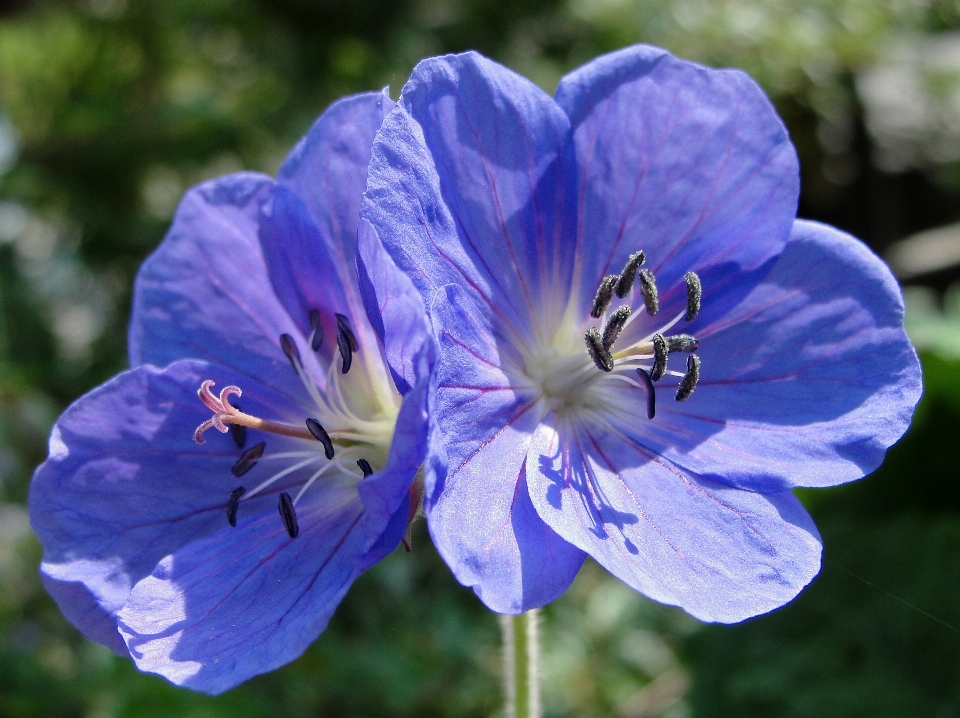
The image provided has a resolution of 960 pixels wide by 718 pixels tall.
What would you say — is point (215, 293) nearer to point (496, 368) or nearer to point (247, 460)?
point (247, 460)

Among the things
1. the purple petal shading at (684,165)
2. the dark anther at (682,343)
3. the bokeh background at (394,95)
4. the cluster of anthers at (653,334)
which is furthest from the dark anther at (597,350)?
the bokeh background at (394,95)

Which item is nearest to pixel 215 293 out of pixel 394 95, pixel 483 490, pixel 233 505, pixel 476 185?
pixel 233 505

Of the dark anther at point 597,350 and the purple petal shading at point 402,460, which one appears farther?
the dark anther at point 597,350

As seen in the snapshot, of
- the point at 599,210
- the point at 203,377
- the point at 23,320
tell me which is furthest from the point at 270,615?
the point at 23,320

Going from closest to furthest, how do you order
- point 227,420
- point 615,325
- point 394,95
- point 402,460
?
1. point 402,460
2. point 227,420
3. point 615,325
4. point 394,95

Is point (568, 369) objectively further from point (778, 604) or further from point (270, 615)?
point (270, 615)

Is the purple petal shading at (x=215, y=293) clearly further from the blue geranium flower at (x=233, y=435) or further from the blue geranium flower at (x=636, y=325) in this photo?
the blue geranium flower at (x=636, y=325)
